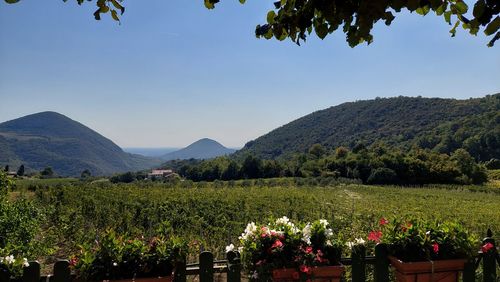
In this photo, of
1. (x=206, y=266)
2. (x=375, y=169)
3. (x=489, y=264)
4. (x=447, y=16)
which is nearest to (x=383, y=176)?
(x=375, y=169)

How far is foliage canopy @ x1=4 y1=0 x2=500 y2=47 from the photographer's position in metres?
1.58

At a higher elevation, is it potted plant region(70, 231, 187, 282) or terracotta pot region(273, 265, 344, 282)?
potted plant region(70, 231, 187, 282)

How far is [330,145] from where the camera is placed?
113562 mm

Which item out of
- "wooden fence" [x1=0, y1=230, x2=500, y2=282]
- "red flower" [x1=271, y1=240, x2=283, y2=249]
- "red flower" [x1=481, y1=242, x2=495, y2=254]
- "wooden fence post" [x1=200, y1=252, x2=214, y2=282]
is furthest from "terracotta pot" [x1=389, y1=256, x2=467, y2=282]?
"wooden fence post" [x1=200, y1=252, x2=214, y2=282]

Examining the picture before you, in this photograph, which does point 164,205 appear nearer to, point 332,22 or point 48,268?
point 48,268

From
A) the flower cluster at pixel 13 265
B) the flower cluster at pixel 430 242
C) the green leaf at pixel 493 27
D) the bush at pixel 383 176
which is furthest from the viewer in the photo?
the bush at pixel 383 176

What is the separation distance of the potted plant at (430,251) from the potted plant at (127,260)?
4.87ft

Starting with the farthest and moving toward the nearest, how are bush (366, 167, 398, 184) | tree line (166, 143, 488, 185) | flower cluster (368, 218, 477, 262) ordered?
tree line (166, 143, 488, 185) < bush (366, 167, 398, 184) < flower cluster (368, 218, 477, 262)

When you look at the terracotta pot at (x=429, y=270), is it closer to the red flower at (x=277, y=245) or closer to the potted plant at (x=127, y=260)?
the red flower at (x=277, y=245)

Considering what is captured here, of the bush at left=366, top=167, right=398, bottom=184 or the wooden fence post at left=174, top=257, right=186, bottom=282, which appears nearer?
the wooden fence post at left=174, top=257, right=186, bottom=282

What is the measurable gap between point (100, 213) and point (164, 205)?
3.13m

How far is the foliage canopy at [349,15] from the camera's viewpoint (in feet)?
5.18

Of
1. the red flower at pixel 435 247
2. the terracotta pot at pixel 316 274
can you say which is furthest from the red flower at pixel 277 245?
the red flower at pixel 435 247

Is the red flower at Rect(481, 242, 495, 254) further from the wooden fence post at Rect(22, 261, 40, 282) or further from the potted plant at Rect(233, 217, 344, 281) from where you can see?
the wooden fence post at Rect(22, 261, 40, 282)
